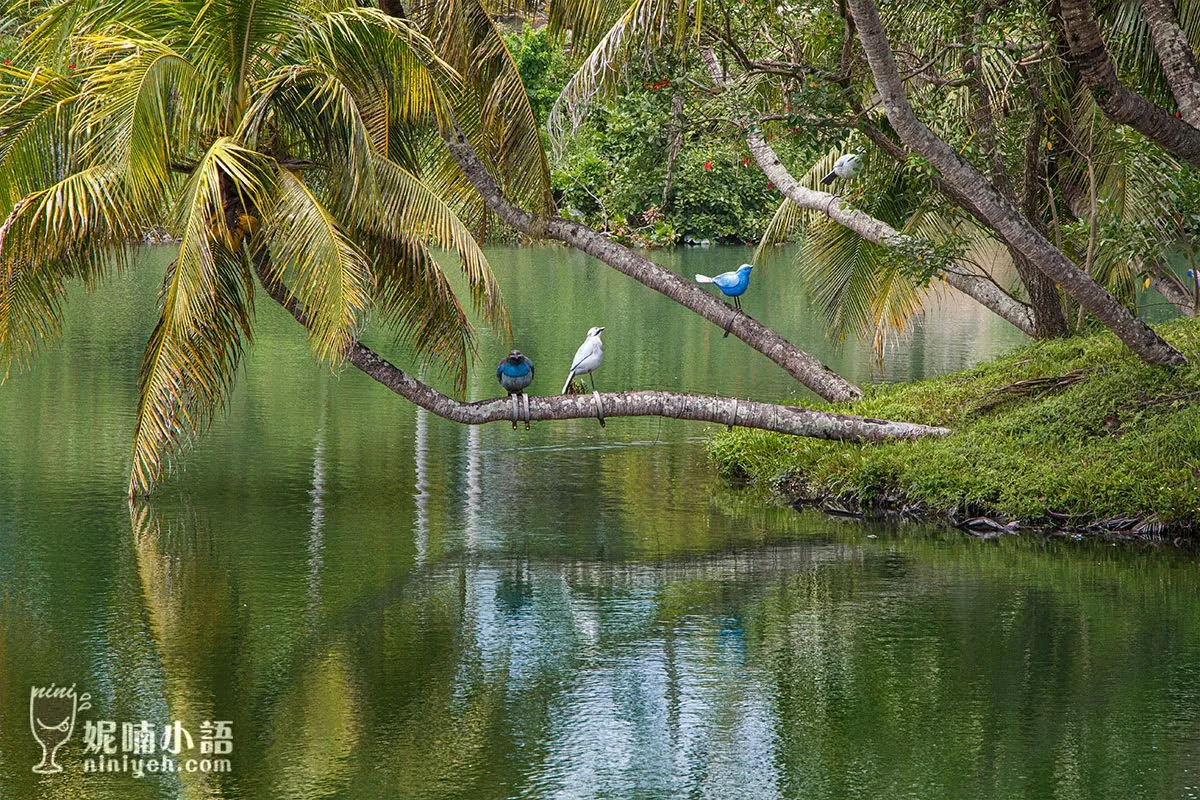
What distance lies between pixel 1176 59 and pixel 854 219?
15.1ft

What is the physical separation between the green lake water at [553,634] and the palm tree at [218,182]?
1494 millimetres

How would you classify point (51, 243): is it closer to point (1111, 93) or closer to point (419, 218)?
point (419, 218)

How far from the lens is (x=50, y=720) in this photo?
6.54 meters

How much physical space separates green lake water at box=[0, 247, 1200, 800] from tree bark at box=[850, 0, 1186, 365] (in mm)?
1790

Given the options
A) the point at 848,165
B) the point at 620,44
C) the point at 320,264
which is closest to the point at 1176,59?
the point at 620,44

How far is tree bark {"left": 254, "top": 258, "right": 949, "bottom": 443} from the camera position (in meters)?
10.5

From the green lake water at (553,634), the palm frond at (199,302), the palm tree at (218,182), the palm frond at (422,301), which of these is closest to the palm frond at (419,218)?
the palm tree at (218,182)

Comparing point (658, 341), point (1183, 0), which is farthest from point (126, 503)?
point (658, 341)

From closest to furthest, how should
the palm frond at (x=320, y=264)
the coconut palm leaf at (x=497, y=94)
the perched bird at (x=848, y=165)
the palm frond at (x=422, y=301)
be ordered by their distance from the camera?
the palm frond at (x=320, y=264)
the palm frond at (x=422, y=301)
the coconut palm leaf at (x=497, y=94)
the perched bird at (x=848, y=165)

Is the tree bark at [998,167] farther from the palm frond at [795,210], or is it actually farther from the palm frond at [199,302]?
the palm frond at [199,302]

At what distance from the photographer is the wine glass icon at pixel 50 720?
6.01 metres

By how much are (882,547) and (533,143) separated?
4442 millimetres

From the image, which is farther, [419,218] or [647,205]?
[647,205]

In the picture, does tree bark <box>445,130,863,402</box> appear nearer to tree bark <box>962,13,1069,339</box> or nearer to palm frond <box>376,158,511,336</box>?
palm frond <box>376,158,511,336</box>
